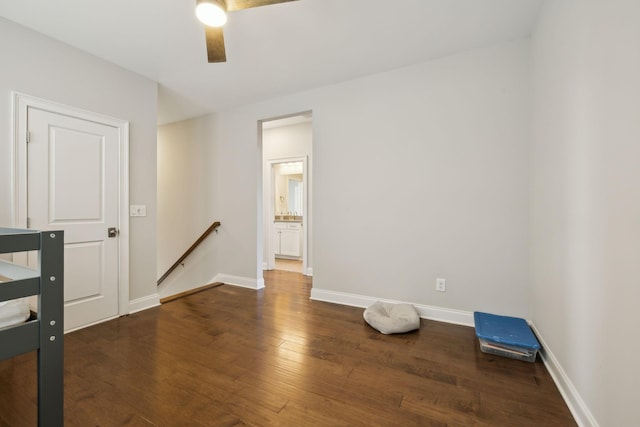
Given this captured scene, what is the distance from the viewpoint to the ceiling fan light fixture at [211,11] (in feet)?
5.17

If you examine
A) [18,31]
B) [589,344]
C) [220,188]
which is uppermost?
[18,31]

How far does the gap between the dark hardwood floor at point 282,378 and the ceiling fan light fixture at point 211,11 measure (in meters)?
2.31

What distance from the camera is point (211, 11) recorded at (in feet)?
5.27

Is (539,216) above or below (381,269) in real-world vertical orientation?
above

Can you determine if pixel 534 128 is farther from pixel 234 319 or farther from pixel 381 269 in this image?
pixel 234 319

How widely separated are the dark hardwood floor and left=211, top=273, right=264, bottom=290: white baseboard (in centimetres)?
111

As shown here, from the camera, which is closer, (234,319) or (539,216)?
(539,216)

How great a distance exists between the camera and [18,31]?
7.13ft

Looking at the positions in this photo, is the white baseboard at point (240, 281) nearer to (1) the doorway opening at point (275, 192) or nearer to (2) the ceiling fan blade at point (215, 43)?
(1) the doorway opening at point (275, 192)

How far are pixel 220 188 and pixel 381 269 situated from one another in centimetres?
273

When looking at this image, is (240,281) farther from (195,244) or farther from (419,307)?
(419,307)

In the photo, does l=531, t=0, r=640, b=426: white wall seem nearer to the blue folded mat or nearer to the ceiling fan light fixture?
the blue folded mat

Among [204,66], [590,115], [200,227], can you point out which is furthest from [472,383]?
[200,227]

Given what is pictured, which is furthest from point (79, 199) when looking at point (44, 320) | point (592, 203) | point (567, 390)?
point (567, 390)
